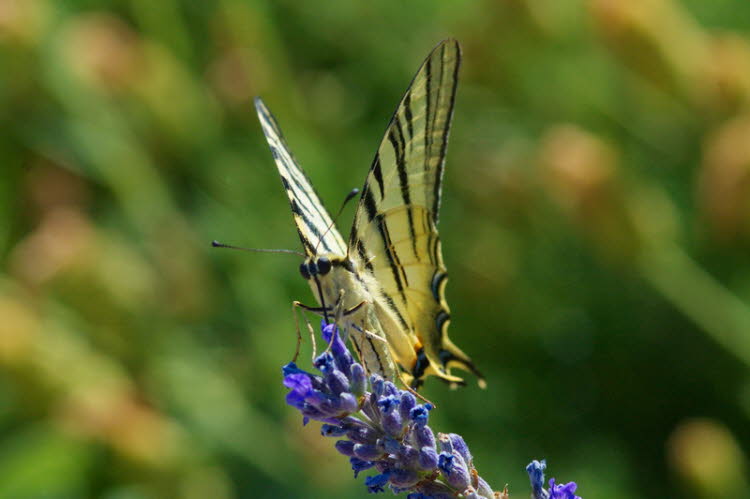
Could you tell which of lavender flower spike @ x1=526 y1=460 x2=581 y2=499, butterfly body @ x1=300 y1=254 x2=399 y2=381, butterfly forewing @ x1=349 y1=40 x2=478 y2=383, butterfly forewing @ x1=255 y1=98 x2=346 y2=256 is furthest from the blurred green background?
lavender flower spike @ x1=526 y1=460 x2=581 y2=499

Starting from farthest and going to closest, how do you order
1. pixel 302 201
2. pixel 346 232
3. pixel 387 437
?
pixel 346 232
pixel 302 201
pixel 387 437

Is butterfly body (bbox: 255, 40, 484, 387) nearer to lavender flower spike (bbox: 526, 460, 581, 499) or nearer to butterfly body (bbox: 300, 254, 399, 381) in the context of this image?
butterfly body (bbox: 300, 254, 399, 381)

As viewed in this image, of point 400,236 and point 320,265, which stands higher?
point 400,236

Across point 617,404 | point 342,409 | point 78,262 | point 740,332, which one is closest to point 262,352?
point 78,262

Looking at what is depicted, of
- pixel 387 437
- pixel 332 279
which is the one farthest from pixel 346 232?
pixel 387 437

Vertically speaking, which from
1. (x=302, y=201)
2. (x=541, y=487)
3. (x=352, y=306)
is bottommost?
(x=541, y=487)

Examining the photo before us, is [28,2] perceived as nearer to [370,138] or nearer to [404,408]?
[370,138]

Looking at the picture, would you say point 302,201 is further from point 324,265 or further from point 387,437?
point 387,437

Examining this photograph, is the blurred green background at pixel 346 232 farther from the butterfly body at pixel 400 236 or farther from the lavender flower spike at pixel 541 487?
the lavender flower spike at pixel 541 487
